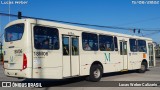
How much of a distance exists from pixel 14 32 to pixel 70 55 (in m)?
2.85

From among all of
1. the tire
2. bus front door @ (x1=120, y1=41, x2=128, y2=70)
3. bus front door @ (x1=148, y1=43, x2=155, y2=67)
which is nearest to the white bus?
the tire

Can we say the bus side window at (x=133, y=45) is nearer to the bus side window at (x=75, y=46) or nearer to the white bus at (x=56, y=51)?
the white bus at (x=56, y=51)

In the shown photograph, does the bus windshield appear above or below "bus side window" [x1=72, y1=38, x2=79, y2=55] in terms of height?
above

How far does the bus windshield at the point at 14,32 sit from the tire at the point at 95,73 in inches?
180

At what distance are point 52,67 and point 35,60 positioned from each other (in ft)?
3.24

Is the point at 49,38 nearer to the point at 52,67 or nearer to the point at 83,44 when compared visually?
the point at 52,67

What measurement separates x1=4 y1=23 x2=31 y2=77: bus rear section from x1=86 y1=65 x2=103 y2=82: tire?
434cm

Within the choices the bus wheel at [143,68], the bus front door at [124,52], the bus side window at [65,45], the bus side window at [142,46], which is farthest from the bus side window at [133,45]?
the bus side window at [65,45]

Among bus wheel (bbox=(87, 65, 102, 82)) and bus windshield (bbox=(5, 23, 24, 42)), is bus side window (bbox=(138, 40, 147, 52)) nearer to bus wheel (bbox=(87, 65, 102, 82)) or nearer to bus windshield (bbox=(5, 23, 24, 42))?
bus wheel (bbox=(87, 65, 102, 82))

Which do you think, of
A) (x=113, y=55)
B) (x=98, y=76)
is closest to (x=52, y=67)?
(x=98, y=76)

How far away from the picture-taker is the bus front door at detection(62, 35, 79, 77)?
12.7 metres

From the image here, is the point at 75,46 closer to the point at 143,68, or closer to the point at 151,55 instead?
the point at 143,68

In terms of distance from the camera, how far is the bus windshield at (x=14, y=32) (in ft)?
38.3

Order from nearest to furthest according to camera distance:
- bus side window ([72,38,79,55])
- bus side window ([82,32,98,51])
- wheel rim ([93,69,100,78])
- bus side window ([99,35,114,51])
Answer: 1. bus side window ([72,38,79,55])
2. bus side window ([82,32,98,51])
3. wheel rim ([93,69,100,78])
4. bus side window ([99,35,114,51])
